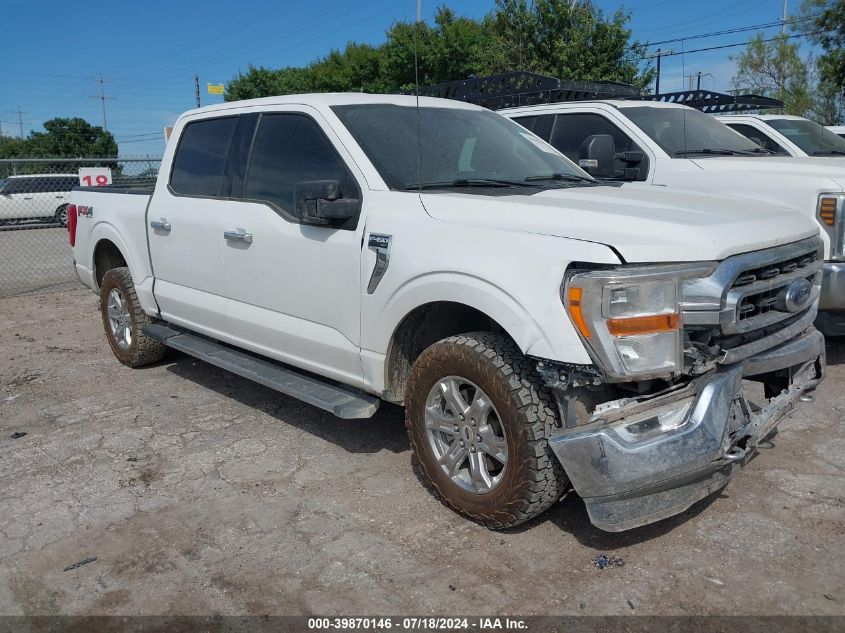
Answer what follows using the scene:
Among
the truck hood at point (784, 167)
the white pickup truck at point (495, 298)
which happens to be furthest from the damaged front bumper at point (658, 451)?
the truck hood at point (784, 167)

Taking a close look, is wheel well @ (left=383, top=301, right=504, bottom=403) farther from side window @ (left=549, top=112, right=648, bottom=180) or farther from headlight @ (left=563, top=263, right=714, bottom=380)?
side window @ (left=549, top=112, right=648, bottom=180)

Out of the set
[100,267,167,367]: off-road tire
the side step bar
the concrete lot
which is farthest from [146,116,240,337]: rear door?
the concrete lot

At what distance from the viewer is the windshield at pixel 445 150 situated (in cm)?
414

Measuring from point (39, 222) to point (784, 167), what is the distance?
74.8 feet

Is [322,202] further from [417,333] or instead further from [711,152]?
[711,152]

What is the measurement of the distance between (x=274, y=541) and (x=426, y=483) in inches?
31.4

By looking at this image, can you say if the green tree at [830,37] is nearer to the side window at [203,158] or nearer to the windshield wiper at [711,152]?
the windshield wiper at [711,152]

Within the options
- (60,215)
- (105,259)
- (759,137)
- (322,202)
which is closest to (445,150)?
(322,202)

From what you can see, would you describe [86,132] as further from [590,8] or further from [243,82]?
[590,8]

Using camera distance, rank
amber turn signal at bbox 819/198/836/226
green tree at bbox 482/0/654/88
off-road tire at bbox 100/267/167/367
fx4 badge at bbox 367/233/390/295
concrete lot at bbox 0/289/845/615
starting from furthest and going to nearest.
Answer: green tree at bbox 482/0/654/88, off-road tire at bbox 100/267/167/367, amber turn signal at bbox 819/198/836/226, fx4 badge at bbox 367/233/390/295, concrete lot at bbox 0/289/845/615

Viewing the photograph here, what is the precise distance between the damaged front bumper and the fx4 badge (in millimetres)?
1231

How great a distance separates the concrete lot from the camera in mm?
3111

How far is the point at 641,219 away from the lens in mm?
3191

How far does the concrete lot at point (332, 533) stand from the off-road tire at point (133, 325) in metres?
0.98
